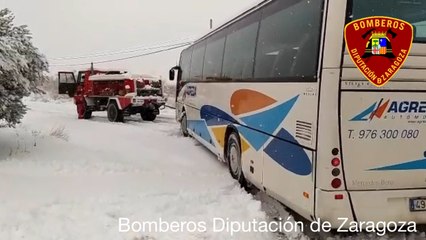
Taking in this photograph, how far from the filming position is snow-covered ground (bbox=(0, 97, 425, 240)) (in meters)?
4.92

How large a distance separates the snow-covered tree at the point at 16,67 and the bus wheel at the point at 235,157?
13.0 feet

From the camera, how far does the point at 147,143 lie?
440 inches

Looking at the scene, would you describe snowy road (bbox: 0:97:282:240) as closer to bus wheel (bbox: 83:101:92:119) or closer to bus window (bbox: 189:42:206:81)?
bus window (bbox: 189:42:206:81)

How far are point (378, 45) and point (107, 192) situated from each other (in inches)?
171

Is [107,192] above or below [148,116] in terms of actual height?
below

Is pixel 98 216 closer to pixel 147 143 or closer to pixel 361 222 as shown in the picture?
pixel 361 222

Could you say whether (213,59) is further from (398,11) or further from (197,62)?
(398,11)

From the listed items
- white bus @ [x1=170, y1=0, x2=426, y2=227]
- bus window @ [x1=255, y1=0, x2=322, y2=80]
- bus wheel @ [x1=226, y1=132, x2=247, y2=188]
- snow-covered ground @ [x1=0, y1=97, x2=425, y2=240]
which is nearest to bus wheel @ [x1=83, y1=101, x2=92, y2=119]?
snow-covered ground @ [x1=0, y1=97, x2=425, y2=240]

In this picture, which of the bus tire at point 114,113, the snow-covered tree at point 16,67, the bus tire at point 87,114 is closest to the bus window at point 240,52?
the snow-covered tree at point 16,67

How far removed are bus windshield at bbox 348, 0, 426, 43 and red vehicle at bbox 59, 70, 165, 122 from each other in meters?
14.8

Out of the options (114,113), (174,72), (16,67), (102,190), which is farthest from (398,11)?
(114,113)

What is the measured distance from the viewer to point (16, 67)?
7.38m

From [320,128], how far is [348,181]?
606mm

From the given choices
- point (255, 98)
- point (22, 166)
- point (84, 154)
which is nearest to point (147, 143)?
point (84, 154)
